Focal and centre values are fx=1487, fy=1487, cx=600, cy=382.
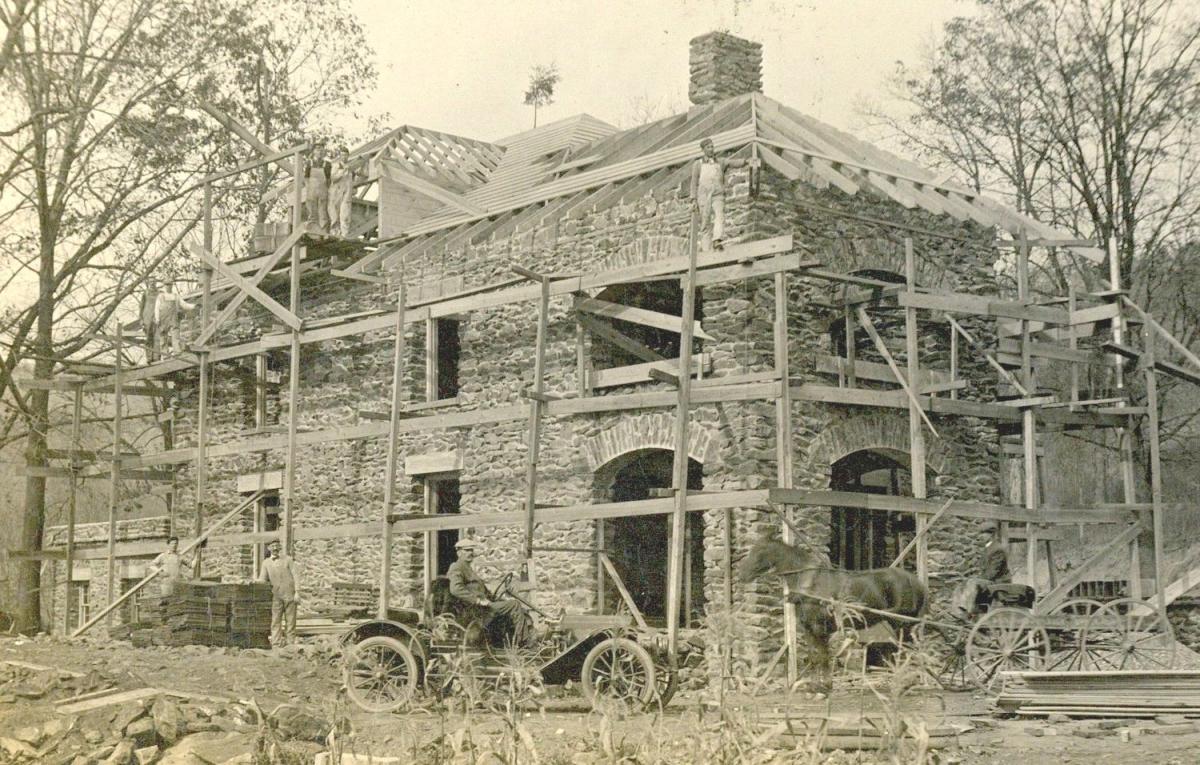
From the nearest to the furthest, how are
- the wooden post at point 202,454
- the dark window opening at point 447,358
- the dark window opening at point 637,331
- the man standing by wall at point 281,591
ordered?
the dark window opening at point 637,331
the man standing by wall at point 281,591
the dark window opening at point 447,358
the wooden post at point 202,454

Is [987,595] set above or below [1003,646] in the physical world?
above

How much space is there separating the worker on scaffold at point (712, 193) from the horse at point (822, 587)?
159 inches

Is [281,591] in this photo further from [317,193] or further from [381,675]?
[317,193]

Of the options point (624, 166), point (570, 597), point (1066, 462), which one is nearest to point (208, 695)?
point (570, 597)

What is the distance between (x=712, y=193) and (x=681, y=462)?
3628 mm

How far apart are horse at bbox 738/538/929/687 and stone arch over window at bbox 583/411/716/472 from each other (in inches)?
102

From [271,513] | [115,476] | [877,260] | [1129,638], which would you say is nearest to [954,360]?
[877,260]

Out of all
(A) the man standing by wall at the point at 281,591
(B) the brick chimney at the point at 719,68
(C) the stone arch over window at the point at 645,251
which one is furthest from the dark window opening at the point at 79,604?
(B) the brick chimney at the point at 719,68

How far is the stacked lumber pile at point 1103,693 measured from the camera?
11516mm

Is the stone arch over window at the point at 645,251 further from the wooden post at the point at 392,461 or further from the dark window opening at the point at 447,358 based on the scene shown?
the dark window opening at the point at 447,358

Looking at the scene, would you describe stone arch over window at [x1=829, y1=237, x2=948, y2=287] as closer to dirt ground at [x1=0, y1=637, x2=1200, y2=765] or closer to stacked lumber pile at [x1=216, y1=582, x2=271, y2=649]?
dirt ground at [x1=0, y1=637, x2=1200, y2=765]

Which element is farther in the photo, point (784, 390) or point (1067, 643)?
point (784, 390)

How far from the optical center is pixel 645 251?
17.0 m

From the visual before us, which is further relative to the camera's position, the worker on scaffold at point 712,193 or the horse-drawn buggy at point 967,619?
the worker on scaffold at point 712,193
